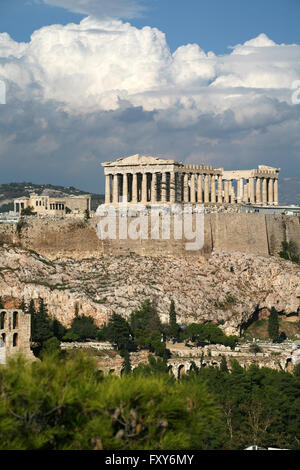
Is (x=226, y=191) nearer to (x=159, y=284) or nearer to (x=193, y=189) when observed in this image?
(x=193, y=189)

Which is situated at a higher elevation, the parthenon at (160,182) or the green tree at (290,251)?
the parthenon at (160,182)

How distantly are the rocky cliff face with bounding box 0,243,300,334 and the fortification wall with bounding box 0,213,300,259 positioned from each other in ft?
3.96

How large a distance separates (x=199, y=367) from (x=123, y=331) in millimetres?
7756

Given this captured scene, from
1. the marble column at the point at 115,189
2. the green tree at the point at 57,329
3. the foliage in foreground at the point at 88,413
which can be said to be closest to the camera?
the foliage in foreground at the point at 88,413

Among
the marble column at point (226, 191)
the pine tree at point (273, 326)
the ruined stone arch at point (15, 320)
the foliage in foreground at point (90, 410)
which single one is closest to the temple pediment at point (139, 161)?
the marble column at point (226, 191)

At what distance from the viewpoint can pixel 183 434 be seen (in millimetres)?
33094

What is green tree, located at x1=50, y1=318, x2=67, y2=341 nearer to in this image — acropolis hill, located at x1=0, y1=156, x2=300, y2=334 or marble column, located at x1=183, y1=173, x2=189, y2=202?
acropolis hill, located at x1=0, y1=156, x2=300, y2=334

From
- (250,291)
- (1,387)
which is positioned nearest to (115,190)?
(250,291)

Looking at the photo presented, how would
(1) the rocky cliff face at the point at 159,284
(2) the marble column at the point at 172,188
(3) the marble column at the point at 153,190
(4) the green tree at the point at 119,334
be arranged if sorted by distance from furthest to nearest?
(2) the marble column at the point at 172,188
(3) the marble column at the point at 153,190
(1) the rocky cliff face at the point at 159,284
(4) the green tree at the point at 119,334

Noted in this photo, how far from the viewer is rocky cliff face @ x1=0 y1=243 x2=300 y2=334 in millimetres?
82500

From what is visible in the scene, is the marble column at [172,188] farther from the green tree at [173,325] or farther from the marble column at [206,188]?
the green tree at [173,325]

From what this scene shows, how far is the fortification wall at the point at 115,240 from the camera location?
9381 centimetres

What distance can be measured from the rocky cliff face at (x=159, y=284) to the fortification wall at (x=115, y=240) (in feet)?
3.96

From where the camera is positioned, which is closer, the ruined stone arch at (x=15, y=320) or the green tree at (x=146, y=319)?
the ruined stone arch at (x=15, y=320)
